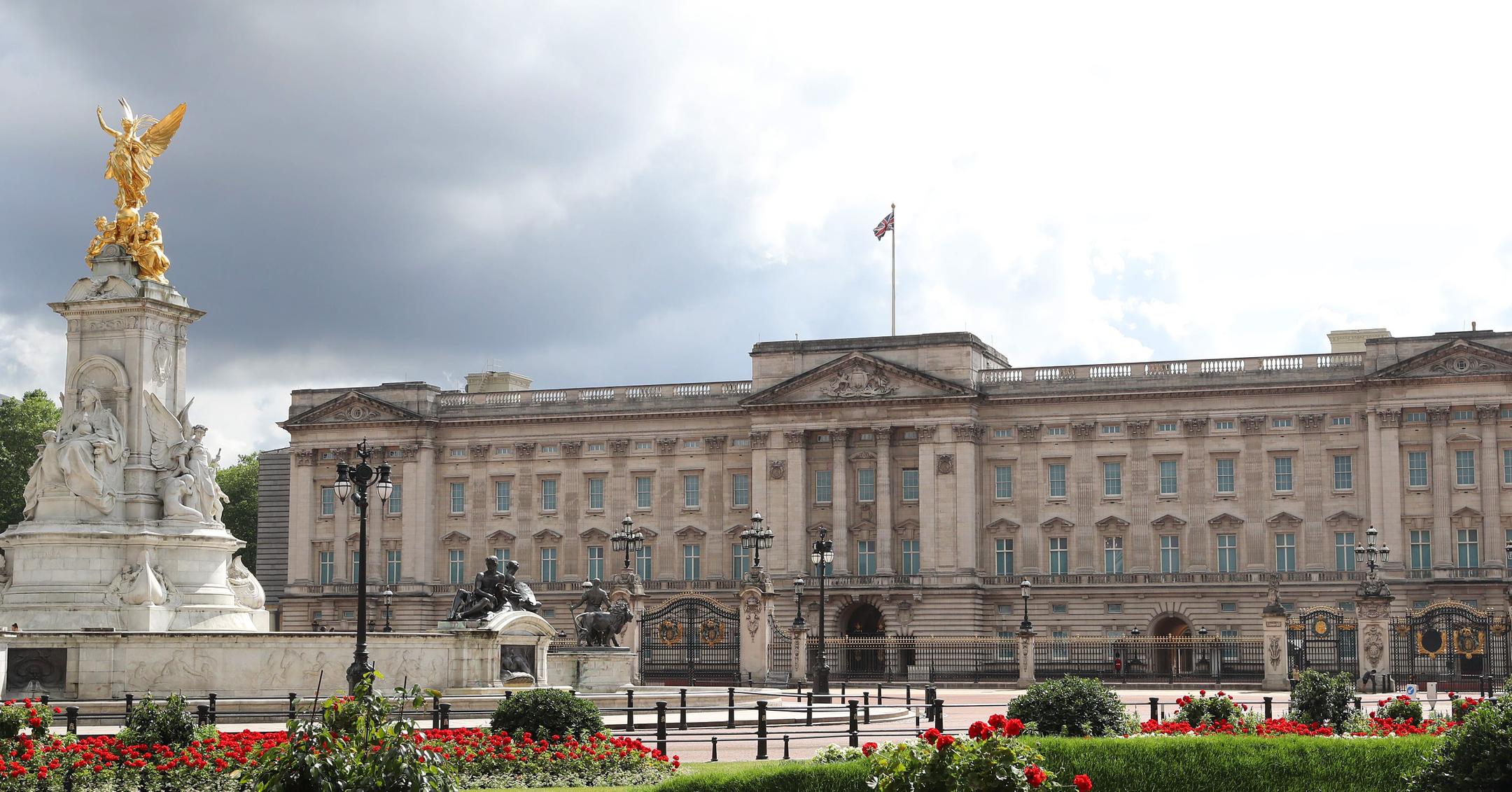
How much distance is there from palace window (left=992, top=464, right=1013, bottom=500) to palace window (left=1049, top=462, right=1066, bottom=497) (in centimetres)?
184

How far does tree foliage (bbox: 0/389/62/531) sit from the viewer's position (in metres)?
87.8

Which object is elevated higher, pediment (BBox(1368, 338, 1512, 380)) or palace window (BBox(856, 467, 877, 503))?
pediment (BBox(1368, 338, 1512, 380))

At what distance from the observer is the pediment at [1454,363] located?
255 ft

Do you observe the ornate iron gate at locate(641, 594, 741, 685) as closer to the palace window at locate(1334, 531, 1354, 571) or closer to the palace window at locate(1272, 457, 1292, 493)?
the palace window at locate(1272, 457, 1292, 493)

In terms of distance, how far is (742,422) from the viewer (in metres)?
89.4

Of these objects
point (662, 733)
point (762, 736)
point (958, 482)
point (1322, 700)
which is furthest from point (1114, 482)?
point (662, 733)

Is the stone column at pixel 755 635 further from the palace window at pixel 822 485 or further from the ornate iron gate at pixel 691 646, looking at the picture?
the palace window at pixel 822 485

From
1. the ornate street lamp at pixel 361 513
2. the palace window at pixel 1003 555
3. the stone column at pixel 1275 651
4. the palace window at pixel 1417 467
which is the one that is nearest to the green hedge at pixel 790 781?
the ornate street lamp at pixel 361 513

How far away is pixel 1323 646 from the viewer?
71.6 meters

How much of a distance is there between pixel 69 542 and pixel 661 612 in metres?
36.5

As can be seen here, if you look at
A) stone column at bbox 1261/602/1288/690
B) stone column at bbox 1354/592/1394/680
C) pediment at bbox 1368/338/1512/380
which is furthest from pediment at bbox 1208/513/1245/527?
stone column at bbox 1261/602/1288/690

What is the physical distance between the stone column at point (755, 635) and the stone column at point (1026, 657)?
9249 millimetres

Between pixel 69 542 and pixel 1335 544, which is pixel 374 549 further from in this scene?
pixel 69 542

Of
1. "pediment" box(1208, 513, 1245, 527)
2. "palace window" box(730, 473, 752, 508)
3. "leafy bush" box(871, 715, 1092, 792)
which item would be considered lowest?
"leafy bush" box(871, 715, 1092, 792)
